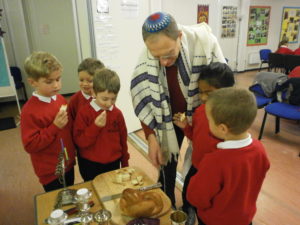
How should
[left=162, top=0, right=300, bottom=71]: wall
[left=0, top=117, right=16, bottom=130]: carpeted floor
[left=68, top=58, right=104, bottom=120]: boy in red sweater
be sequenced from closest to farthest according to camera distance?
[left=68, top=58, right=104, bottom=120]: boy in red sweater < [left=0, top=117, right=16, bottom=130]: carpeted floor < [left=162, top=0, right=300, bottom=71]: wall

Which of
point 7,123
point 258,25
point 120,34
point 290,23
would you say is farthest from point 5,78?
point 290,23

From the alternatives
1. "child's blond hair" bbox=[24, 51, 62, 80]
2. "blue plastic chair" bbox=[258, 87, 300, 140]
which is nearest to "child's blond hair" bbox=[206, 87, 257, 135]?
"child's blond hair" bbox=[24, 51, 62, 80]

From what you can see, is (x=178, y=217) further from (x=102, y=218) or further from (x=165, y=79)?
(x=165, y=79)

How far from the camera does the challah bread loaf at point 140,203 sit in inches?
38.1

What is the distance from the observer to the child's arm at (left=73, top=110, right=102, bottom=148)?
1.33 m

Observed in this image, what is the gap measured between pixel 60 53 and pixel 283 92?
426 centimetres

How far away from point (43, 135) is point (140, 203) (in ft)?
2.05

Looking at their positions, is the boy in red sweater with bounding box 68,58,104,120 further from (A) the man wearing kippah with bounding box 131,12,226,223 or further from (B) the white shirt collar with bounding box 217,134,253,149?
(B) the white shirt collar with bounding box 217,134,253,149

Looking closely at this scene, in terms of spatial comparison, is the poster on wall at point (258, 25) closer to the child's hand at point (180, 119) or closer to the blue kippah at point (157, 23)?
the child's hand at point (180, 119)

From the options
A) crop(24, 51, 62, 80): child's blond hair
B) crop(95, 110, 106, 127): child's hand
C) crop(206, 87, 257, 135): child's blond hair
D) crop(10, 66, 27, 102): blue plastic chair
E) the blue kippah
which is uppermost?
the blue kippah

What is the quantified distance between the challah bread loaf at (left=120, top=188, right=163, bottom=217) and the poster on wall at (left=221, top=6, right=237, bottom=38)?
5534mm

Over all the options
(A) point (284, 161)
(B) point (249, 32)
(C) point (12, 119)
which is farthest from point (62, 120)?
(B) point (249, 32)

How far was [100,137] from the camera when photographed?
143cm

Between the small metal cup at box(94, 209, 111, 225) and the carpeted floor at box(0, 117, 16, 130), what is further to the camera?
the carpeted floor at box(0, 117, 16, 130)
